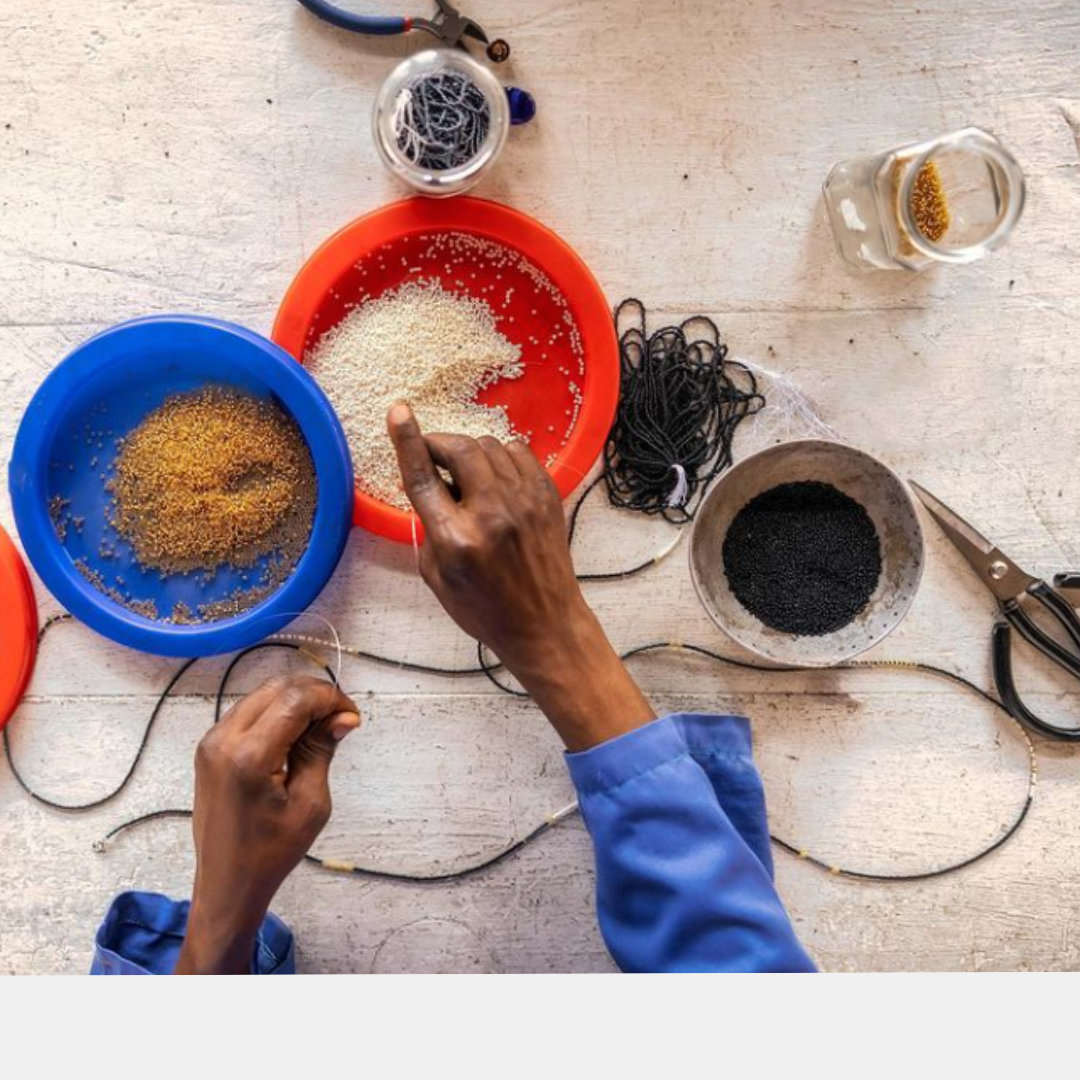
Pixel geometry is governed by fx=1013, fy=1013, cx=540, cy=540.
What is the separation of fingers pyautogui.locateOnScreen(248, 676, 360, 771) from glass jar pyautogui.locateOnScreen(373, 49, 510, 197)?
50cm

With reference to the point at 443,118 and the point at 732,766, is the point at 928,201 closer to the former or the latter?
the point at 443,118

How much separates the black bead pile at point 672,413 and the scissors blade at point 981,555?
0.71 ft

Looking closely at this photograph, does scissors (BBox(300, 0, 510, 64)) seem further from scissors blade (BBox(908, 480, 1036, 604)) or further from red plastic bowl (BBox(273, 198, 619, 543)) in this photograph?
scissors blade (BBox(908, 480, 1036, 604))

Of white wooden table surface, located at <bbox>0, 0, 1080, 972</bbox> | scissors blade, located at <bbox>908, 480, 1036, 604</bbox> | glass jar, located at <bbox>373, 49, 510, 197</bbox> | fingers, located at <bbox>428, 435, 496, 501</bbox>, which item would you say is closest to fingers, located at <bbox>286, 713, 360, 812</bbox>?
white wooden table surface, located at <bbox>0, 0, 1080, 972</bbox>

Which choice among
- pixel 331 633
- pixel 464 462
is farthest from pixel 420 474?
pixel 331 633

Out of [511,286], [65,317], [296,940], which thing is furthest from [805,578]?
[65,317]

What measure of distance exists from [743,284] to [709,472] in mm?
203

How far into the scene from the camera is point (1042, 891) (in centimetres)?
110

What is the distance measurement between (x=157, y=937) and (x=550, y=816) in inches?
16.6

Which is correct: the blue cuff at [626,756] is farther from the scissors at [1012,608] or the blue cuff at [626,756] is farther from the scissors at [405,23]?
the scissors at [405,23]

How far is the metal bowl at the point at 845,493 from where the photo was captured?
1004 mm

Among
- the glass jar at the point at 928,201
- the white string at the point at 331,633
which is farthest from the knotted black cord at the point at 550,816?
the glass jar at the point at 928,201

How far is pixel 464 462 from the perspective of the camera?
90cm

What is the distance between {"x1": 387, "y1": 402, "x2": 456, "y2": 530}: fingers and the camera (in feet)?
2.87
